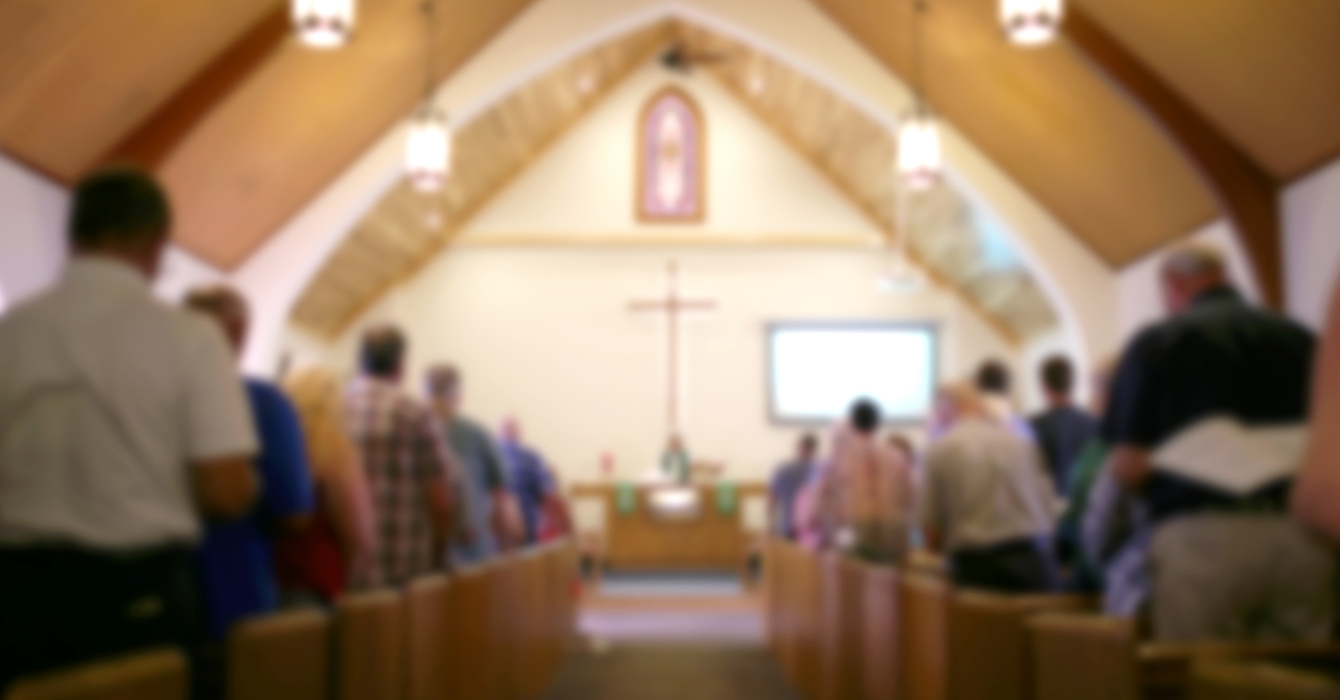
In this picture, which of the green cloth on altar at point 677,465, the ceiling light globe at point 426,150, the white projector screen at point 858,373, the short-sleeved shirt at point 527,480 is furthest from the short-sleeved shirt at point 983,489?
the white projector screen at point 858,373

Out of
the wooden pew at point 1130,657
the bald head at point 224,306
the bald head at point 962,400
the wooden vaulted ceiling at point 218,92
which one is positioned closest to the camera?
the wooden pew at point 1130,657

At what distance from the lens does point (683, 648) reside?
294 inches

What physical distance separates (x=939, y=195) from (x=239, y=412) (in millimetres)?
11322

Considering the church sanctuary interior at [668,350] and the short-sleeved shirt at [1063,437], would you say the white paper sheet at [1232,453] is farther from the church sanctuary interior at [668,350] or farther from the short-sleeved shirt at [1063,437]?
the short-sleeved shirt at [1063,437]

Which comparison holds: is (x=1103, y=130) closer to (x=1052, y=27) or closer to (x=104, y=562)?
(x=1052, y=27)

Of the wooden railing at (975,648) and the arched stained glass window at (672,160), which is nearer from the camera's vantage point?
the wooden railing at (975,648)

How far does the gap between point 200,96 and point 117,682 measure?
609 cm

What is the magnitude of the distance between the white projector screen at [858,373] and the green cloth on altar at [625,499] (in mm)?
2318

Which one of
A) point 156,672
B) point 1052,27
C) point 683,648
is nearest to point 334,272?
point 683,648

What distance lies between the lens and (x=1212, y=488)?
2627 millimetres

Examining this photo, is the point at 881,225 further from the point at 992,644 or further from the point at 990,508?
the point at 992,644

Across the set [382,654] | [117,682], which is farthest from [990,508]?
[117,682]

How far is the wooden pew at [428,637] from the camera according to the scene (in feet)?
9.22

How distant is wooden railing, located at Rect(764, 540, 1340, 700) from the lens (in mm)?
1635
